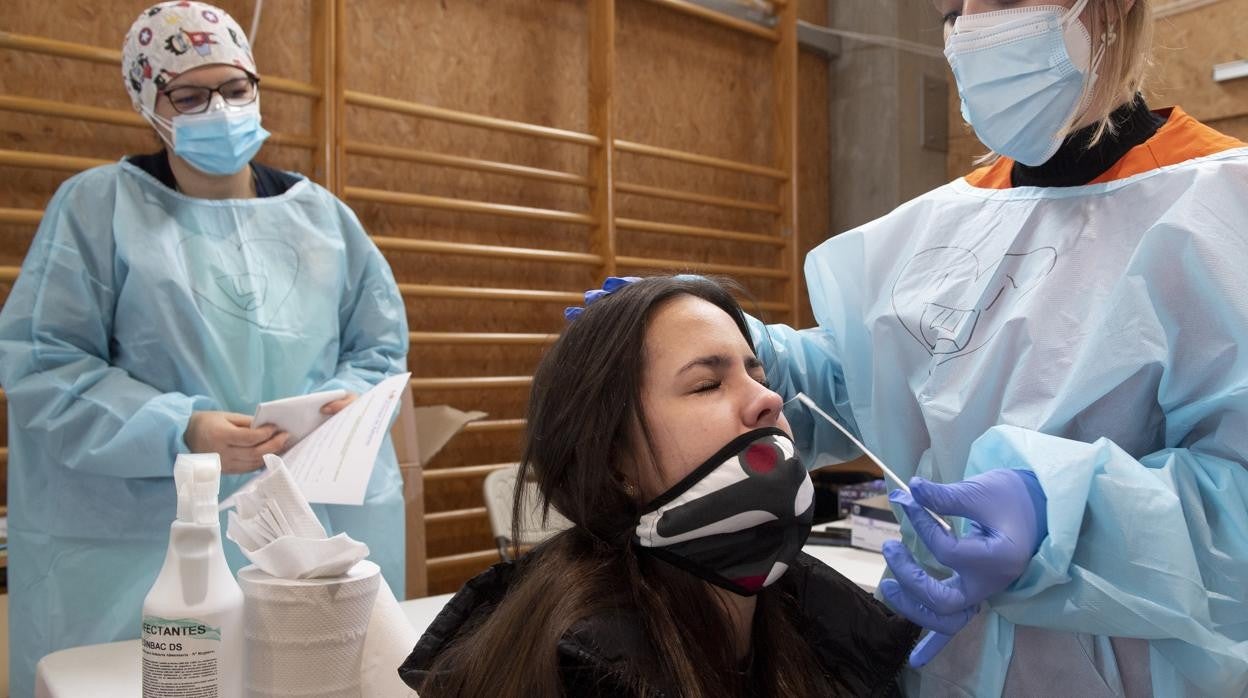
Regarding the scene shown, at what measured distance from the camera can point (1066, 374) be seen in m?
0.90

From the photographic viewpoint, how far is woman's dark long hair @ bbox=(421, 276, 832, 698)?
842mm

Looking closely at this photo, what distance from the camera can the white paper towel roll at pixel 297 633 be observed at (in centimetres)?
83

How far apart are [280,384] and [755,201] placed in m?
2.59

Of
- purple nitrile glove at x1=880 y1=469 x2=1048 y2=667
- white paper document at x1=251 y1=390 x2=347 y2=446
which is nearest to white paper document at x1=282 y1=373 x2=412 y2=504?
white paper document at x1=251 y1=390 x2=347 y2=446

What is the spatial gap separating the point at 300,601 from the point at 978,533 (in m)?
0.61

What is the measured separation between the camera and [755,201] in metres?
3.96

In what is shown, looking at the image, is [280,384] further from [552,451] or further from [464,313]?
[464,313]

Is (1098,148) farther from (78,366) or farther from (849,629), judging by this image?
(78,366)

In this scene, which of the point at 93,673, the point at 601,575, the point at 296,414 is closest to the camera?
the point at 601,575

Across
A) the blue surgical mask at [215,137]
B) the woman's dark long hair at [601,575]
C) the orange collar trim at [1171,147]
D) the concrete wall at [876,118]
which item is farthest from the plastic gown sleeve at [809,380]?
the concrete wall at [876,118]

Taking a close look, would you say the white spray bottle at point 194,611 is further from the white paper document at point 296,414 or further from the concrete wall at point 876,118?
the concrete wall at point 876,118

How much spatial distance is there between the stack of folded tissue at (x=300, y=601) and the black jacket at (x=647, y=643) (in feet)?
0.18

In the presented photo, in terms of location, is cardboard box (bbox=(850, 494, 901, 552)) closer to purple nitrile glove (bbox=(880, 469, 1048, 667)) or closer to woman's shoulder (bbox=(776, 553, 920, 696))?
woman's shoulder (bbox=(776, 553, 920, 696))

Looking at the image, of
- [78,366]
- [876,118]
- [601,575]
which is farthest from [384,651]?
[876,118]
